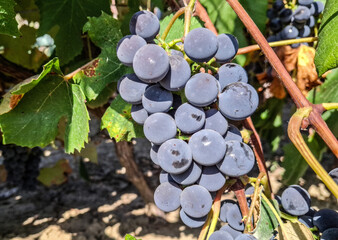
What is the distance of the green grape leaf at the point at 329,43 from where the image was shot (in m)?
0.74

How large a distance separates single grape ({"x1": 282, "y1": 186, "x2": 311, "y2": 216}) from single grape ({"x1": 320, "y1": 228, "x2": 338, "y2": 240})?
8 centimetres

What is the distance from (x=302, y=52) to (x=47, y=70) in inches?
40.3

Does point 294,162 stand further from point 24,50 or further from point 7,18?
point 24,50

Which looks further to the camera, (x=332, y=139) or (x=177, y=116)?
(x=177, y=116)

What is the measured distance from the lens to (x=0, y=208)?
2637 mm

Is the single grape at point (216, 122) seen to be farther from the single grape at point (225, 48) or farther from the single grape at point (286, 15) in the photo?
the single grape at point (286, 15)

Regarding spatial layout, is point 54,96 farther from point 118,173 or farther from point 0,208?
point 118,173

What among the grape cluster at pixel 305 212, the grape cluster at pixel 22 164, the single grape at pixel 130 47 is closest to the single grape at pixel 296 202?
the grape cluster at pixel 305 212

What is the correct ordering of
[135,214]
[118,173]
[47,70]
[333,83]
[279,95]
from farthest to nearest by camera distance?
1. [118,173]
2. [135,214]
3. [279,95]
4. [333,83]
5. [47,70]

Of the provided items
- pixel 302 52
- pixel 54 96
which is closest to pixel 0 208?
pixel 54 96

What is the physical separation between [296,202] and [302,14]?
90 centimetres

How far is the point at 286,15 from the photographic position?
156cm

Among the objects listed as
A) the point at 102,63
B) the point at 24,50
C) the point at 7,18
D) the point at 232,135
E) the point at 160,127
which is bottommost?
the point at 232,135

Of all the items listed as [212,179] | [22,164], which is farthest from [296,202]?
[22,164]
